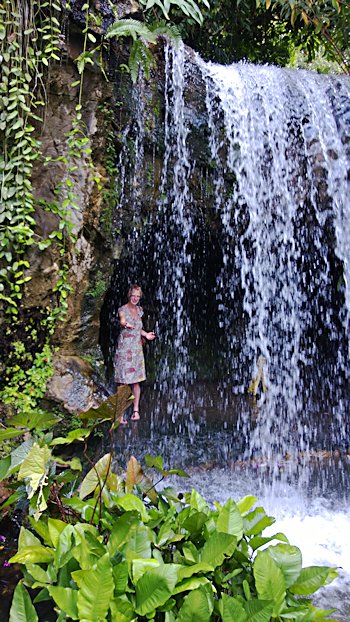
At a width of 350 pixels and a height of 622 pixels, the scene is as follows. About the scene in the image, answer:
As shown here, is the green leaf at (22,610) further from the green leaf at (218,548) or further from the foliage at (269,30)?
the foliage at (269,30)

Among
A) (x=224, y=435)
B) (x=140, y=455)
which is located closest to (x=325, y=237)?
(x=224, y=435)

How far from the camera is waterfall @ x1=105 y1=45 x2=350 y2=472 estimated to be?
592cm

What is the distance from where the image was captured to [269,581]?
4.91 ft

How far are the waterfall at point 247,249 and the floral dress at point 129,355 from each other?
3.49ft

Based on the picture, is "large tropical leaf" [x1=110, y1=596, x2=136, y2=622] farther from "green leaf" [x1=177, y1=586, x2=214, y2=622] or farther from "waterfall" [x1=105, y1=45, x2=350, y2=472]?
"waterfall" [x1=105, y1=45, x2=350, y2=472]

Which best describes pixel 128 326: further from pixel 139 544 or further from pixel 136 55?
pixel 139 544

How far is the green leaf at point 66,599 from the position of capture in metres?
1.40

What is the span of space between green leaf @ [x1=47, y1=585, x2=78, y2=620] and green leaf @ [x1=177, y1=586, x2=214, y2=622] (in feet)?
1.06

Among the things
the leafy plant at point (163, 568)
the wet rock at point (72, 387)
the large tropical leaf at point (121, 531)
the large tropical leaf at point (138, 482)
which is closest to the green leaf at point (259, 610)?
the leafy plant at point (163, 568)

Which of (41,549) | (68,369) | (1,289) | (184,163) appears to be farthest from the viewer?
(184,163)

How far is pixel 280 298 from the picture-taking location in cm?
747

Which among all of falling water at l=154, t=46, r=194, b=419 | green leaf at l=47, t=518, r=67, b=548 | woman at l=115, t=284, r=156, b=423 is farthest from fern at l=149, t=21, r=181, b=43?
green leaf at l=47, t=518, r=67, b=548

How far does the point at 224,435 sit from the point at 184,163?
3.70 metres

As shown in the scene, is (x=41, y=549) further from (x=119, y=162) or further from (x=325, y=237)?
(x=325, y=237)
